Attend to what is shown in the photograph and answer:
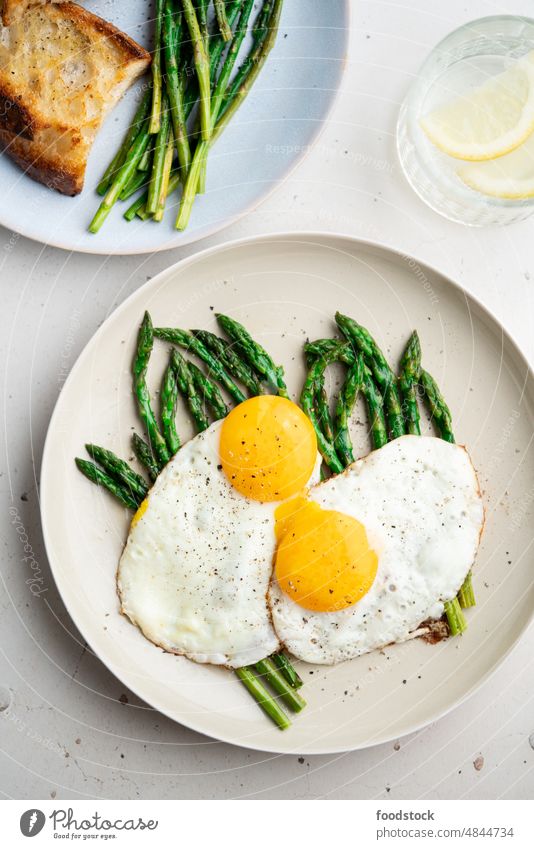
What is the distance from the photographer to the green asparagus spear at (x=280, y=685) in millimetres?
2662

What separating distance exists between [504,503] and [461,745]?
39.7 inches

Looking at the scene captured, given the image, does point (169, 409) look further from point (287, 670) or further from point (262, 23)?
point (262, 23)

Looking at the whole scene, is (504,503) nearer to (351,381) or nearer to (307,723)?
Result: (351,381)

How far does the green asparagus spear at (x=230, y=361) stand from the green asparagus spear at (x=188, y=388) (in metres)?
0.12

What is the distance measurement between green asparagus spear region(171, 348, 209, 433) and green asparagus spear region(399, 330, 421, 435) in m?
0.77

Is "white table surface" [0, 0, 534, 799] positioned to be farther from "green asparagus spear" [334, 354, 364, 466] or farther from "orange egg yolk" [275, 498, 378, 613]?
"orange egg yolk" [275, 498, 378, 613]

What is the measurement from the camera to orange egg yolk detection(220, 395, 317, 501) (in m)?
2.53

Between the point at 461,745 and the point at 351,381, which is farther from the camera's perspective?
the point at 461,745

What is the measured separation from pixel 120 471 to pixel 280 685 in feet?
3.23

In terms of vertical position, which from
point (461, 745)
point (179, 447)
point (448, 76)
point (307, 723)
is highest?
point (448, 76)

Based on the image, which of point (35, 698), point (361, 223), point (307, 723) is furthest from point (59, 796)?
point (361, 223)

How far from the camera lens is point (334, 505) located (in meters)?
2.64

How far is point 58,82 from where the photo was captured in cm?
269
